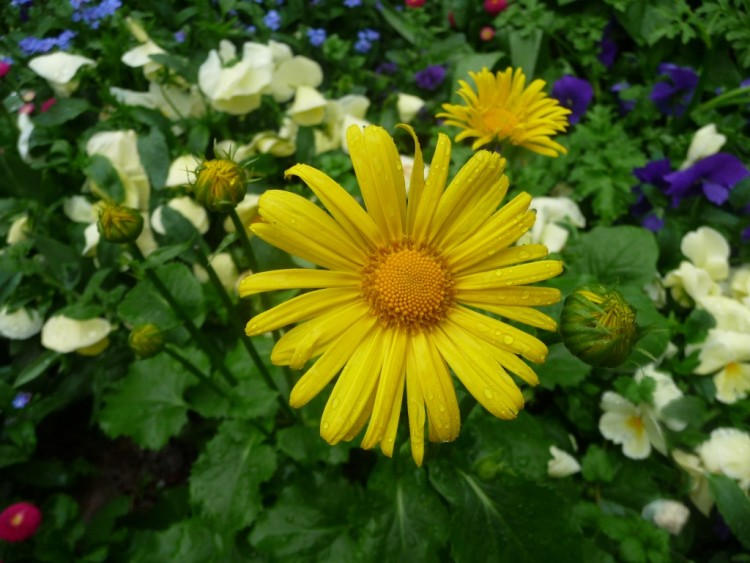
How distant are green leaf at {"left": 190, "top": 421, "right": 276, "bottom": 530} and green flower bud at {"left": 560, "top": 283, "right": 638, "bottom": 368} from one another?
94 cm

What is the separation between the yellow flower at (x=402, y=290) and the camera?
3.04 ft

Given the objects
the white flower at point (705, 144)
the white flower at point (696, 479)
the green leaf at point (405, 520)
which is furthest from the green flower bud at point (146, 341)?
the white flower at point (705, 144)

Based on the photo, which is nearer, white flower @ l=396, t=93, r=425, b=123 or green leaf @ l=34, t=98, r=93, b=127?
green leaf @ l=34, t=98, r=93, b=127

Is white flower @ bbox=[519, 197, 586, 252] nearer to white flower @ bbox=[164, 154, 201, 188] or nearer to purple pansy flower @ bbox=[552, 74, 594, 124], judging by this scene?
purple pansy flower @ bbox=[552, 74, 594, 124]

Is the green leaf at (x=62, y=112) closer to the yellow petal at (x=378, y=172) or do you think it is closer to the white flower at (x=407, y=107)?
the white flower at (x=407, y=107)

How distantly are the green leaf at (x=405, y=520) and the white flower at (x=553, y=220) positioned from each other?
0.88m

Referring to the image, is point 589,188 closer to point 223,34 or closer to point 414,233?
point 414,233

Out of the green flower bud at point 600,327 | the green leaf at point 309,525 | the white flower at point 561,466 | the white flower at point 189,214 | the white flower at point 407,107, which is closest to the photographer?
the green flower bud at point 600,327

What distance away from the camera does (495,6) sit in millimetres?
2736

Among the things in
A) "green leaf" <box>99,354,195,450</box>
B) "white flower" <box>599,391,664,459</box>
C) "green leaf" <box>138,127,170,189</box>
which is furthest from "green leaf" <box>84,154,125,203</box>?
"white flower" <box>599,391,664,459</box>

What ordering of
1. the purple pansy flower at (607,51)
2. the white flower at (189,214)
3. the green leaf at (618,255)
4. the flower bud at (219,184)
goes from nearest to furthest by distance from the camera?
the flower bud at (219,184) → the green leaf at (618,255) → the white flower at (189,214) → the purple pansy flower at (607,51)

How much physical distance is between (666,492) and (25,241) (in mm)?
2214

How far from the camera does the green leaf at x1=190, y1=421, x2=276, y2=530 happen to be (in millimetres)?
1455

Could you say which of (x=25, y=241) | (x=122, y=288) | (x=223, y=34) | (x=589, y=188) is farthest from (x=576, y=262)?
(x=25, y=241)
